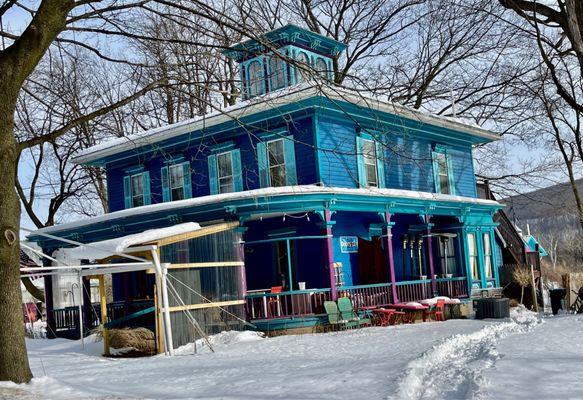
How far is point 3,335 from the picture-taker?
30.9ft

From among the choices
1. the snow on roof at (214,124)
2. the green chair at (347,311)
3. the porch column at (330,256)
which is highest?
the snow on roof at (214,124)

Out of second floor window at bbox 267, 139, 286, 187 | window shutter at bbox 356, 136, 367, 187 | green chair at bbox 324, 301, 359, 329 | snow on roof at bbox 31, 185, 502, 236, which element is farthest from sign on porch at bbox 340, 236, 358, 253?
green chair at bbox 324, 301, 359, 329

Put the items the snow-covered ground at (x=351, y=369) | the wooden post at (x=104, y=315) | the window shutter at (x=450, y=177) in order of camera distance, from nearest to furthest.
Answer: the snow-covered ground at (x=351, y=369)
the wooden post at (x=104, y=315)
the window shutter at (x=450, y=177)

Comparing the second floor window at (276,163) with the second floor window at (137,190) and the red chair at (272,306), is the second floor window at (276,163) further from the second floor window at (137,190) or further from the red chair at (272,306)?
the second floor window at (137,190)

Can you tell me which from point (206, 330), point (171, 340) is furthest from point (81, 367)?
point (206, 330)

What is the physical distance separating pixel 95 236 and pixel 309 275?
292 inches

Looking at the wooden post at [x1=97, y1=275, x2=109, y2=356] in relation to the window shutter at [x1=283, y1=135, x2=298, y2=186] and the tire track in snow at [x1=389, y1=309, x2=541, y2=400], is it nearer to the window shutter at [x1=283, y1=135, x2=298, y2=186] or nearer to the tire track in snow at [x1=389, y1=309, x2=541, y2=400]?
the window shutter at [x1=283, y1=135, x2=298, y2=186]

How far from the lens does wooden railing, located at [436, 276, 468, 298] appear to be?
73.6 ft

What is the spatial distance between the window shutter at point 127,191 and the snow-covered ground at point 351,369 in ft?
31.4

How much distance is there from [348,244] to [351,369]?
1121 cm

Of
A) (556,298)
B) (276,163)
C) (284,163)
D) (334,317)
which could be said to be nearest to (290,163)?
(284,163)

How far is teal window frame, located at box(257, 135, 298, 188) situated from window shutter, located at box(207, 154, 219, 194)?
6.52ft

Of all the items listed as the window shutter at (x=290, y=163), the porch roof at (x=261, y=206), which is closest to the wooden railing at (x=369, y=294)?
the porch roof at (x=261, y=206)

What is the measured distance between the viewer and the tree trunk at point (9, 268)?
372 inches
